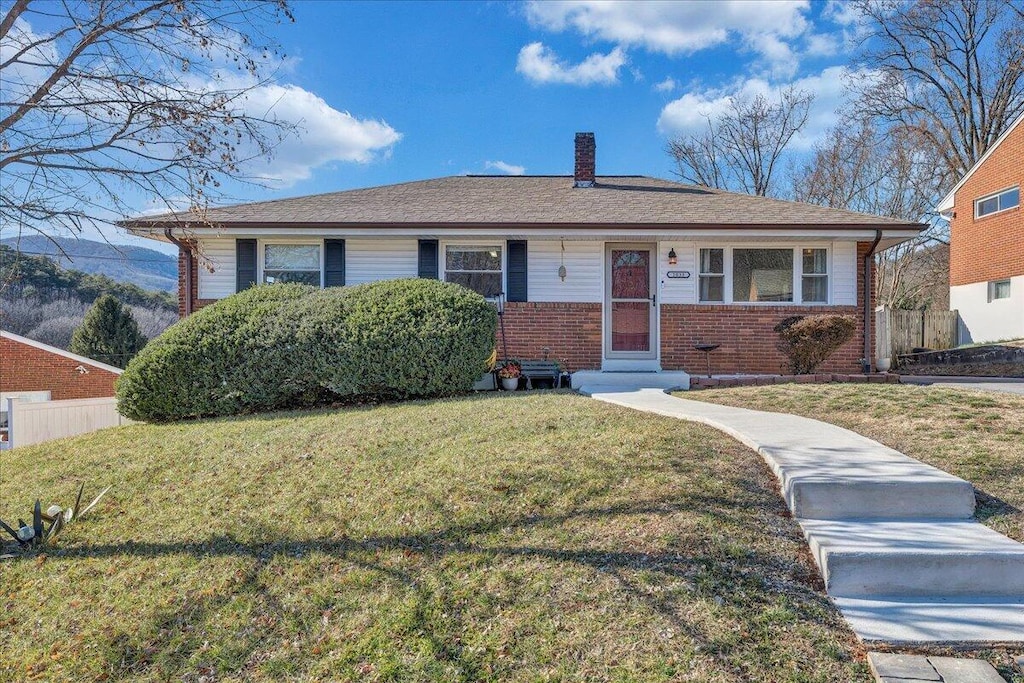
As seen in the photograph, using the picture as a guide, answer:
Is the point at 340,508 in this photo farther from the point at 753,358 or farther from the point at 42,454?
the point at 753,358

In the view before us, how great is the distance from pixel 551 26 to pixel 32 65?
38.9ft

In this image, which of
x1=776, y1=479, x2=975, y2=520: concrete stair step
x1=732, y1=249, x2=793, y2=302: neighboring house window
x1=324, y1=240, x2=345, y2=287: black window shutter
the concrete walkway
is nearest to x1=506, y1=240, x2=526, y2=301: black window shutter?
x1=324, y1=240, x2=345, y2=287: black window shutter

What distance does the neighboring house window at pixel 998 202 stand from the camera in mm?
15805

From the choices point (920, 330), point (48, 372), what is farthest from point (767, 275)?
point (48, 372)

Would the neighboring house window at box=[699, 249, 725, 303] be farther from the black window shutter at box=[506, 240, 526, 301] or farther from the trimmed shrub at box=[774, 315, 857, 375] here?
the black window shutter at box=[506, 240, 526, 301]

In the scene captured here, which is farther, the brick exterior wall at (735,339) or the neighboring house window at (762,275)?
the neighboring house window at (762,275)

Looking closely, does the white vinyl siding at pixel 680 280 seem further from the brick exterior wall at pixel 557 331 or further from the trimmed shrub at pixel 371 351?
the trimmed shrub at pixel 371 351

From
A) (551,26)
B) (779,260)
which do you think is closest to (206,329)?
(779,260)

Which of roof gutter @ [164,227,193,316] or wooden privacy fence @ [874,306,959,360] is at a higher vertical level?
roof gutter @ [164,227,193,316]

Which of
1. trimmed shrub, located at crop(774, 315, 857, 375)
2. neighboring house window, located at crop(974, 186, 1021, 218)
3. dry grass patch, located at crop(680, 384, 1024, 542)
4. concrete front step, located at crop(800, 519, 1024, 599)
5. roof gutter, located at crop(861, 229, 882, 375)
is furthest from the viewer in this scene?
neighboring house window, located at crop(974, 186, 1021, 218)

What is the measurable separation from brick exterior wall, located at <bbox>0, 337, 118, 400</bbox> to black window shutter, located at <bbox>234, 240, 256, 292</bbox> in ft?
34.1

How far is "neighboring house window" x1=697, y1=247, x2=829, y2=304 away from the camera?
10383mm

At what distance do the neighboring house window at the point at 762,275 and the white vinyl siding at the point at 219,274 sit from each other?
940cm

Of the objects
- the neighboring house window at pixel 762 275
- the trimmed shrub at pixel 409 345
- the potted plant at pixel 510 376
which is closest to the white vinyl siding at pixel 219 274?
the trimmed shrub at pixel 409 345
